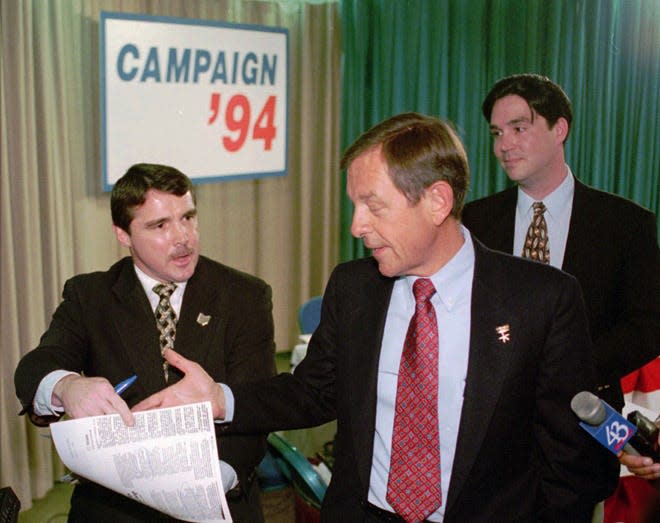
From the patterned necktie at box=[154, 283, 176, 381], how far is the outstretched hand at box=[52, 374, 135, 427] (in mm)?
375

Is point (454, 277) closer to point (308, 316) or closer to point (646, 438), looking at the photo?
point (646, 438)

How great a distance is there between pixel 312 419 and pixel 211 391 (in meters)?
0.26

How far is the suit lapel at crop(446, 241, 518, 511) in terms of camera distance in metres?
1.65

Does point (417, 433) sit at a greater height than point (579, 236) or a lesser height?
lesser

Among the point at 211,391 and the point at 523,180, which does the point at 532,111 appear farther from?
the point at 211,391

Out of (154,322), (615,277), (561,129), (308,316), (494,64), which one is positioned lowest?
(308,316)

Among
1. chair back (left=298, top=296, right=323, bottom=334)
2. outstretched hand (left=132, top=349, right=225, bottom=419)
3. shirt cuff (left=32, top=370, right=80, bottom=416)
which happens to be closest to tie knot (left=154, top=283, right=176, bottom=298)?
shirt cuff (left=32, top=370, right=80, bottom=416)

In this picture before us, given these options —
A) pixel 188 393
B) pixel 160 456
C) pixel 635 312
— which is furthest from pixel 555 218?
pixel 160 456

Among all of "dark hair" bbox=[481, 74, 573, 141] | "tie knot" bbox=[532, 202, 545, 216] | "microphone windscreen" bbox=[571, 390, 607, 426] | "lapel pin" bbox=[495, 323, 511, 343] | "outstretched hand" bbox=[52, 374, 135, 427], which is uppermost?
"dark hair" bbox=[481, 74, 573, 141]

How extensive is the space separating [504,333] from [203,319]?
0.97 meters

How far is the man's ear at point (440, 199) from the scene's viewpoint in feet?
5.53

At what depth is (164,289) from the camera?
2.40 m

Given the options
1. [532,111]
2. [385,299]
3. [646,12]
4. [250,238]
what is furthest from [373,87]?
[385,299]

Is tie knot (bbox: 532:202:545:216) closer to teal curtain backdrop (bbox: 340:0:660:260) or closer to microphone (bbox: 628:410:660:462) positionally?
microphone (bbox: 628:410:660:462)
